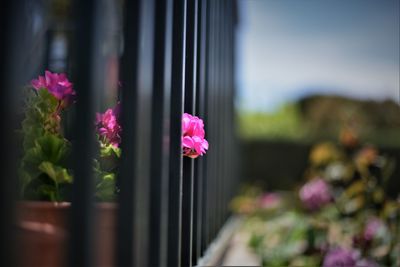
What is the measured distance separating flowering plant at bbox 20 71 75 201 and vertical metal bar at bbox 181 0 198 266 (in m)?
0.29

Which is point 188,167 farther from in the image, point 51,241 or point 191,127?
point 51,241

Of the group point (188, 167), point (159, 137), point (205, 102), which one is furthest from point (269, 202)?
point (159, 137)

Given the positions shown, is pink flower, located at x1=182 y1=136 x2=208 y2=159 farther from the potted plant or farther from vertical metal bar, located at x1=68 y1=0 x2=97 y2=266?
vertical metal bar, located at x1=68 y1=0 x2=97 y2=266

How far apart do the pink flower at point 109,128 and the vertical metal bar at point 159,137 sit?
0.26 meters

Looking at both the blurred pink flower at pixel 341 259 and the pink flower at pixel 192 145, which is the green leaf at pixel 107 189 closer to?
the pink flower at pixel 192 145

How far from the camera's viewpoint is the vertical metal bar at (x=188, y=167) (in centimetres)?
138

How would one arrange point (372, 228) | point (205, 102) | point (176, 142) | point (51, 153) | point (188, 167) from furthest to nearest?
point (372, 228), point (205, 102), point (188, 167), point (51, 153), point (176, 142)

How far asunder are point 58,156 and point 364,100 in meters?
7.13

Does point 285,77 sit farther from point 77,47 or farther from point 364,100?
point 77,47

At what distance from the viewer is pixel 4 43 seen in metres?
0.69

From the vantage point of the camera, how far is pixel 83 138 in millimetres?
755

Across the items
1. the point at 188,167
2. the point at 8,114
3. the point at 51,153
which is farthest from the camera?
the point at 188,167

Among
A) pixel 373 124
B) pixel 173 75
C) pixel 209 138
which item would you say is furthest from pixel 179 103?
pixel 373 124

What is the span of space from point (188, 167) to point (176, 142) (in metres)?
0.26
